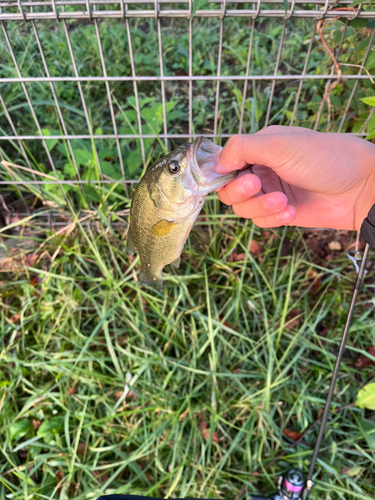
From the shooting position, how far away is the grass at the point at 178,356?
2008 millimetres

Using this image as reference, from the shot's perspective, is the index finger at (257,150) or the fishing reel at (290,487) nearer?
the index finger at (257,150)

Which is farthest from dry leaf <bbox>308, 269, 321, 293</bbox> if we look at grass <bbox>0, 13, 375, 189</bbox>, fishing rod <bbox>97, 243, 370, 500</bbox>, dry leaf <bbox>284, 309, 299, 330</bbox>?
grass <bbox>0, 13, 375, 189</bbox>

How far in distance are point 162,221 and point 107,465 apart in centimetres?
146

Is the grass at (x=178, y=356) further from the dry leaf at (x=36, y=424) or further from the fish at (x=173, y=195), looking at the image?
the fish at (x=173, y=195)

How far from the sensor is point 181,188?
1353 mm

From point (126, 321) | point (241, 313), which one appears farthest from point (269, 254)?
point (126, 321)

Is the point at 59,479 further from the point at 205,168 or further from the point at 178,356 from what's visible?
the point at 205,168

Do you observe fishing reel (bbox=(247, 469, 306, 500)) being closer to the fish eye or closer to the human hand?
the human hand

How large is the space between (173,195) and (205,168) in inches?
6.3

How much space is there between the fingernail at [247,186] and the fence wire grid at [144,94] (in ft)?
3.20

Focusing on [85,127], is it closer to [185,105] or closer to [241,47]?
[185,105]

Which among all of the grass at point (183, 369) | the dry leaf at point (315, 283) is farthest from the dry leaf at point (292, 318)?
the dry leaf at point (315, 283)

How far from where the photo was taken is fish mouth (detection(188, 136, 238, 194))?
1.32 metres

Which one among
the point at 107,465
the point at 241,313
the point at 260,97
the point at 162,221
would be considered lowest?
the point at 107,465
